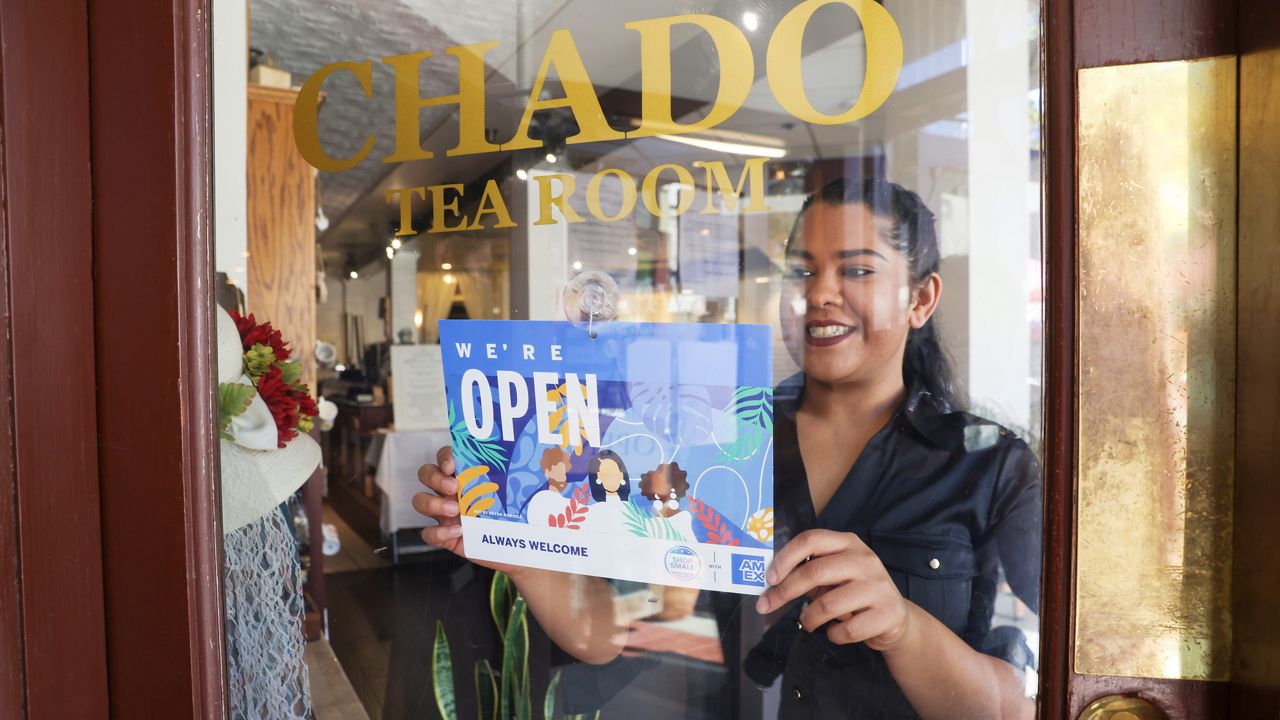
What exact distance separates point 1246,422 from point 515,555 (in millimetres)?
817

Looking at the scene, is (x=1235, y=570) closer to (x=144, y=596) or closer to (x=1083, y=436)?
(x=1083, y=436)

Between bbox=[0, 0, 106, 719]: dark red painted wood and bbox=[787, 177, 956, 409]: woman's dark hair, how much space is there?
0.99 meters

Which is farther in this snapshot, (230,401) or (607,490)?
(230,401)

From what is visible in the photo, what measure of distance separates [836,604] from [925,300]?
14.4 inches

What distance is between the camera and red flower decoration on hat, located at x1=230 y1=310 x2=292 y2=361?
41.7 inches

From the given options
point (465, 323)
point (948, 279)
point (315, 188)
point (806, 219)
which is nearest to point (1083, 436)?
point (948, 279)

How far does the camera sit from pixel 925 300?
838 millimetres

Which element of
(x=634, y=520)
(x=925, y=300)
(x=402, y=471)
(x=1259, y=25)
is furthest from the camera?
(x=402, y=471)

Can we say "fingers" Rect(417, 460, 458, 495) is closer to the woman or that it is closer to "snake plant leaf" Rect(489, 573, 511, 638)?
"snake plant leaf" Rect(489, 573, 511, 638)

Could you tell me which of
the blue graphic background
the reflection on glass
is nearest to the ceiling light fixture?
the reflection on glass

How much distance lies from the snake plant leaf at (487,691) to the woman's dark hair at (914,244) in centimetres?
68

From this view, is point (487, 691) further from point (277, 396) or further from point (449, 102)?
point (449, 102)

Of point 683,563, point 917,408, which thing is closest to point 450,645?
point 683,563

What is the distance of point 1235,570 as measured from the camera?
2.41ft
